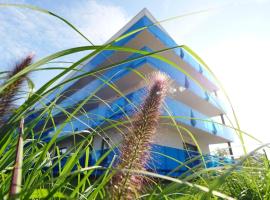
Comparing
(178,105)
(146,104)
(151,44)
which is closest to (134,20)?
(151,44)

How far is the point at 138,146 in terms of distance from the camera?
0.46 metres

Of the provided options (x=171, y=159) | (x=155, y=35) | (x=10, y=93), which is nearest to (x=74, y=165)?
(x=10, y=93)

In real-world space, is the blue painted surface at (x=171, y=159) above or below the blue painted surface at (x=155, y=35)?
below

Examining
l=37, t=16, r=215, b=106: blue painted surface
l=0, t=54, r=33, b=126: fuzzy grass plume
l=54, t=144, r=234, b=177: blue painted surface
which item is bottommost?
l=54, t=144, r=234, b=177: blue painted surface

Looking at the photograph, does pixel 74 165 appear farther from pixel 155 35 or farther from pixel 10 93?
pixel 155 35

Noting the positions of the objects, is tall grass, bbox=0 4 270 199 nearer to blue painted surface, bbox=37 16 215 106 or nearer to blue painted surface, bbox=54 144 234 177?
blue painted surface, bbox=54 144 234 177

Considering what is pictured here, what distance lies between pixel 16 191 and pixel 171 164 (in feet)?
22.9

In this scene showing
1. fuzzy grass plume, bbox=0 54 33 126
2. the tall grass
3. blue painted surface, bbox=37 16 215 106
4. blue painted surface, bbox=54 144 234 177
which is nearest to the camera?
the tall grass

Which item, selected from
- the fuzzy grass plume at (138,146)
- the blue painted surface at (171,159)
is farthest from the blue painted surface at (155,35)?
the fuzzy grass plume at (138,146)

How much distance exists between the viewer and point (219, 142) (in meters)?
13.5

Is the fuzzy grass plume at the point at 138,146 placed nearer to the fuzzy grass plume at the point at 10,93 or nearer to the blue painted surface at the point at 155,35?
the fuzzy grass plume at the point at 10,93

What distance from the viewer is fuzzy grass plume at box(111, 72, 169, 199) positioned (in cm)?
38

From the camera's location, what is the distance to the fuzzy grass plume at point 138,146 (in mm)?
384

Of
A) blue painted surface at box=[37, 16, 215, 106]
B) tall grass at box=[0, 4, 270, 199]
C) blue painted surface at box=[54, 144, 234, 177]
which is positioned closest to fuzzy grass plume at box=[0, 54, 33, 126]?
tall grass at box=[0, 4, 270, 199]
